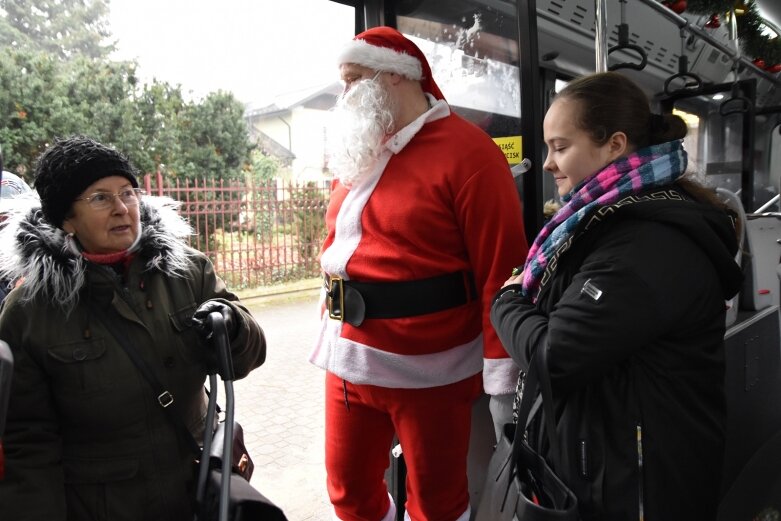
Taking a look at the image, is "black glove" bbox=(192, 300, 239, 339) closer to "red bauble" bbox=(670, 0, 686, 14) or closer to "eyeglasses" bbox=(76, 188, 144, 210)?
"eyeglasses" bbox=(76, 188, 144, 210)

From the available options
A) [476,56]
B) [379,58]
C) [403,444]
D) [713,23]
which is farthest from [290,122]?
[403,444]

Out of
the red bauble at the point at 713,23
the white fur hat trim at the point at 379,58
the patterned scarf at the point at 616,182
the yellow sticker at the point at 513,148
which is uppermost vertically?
the red bauble at the point at 713,23

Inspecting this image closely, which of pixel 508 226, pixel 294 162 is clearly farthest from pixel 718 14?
pixel 294 162

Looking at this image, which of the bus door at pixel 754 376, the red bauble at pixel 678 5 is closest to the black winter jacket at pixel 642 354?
the bus door at pixel 754 376

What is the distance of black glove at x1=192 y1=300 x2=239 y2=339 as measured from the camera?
129 cm

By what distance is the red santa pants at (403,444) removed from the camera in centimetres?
160

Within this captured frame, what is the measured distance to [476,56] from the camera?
2.29 meters

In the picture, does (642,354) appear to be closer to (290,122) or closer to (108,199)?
(108,199)

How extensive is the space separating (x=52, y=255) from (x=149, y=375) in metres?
0.37

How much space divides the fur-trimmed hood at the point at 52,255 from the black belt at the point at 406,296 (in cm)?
49

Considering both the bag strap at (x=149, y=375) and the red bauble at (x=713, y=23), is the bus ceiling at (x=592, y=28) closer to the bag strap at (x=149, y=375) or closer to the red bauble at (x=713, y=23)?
the red bauble at (x=713, y=23)

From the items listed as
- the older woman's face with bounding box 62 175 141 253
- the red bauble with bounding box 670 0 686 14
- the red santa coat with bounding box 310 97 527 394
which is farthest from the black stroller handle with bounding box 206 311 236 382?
the red bauble with bounding box 670 0 686 14

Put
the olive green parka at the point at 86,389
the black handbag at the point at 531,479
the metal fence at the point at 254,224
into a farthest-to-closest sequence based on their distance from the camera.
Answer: the metal fence at the point at 254,224 → the olive green parka at the point at 86,389 → the black handbag at the point at 531,479

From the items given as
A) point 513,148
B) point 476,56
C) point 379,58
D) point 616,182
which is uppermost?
point 476,56
